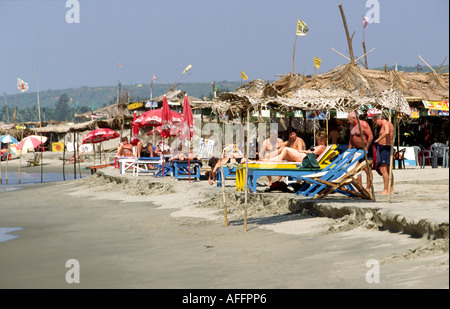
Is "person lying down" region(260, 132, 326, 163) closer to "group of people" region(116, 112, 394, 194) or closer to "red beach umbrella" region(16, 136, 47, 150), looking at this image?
"group of people" region(116, 112, 394, 194)

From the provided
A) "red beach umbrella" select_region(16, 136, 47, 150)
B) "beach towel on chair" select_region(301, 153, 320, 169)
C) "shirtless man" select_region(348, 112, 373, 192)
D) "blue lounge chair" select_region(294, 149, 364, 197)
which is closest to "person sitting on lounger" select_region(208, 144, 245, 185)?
"beach towel on chair" select_region(301, 153, 320, 169)

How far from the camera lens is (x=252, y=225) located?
352 inches

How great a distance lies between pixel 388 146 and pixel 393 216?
11.7 ft

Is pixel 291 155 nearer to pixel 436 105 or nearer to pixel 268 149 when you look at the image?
pixel 268 149

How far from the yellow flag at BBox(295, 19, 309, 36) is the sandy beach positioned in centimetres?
897

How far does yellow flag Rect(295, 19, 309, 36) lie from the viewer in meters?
20.0

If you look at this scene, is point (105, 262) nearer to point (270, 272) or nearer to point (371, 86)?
point (270, 272)

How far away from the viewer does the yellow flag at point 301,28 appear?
1997 cm

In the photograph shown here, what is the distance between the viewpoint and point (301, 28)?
20.1 metres

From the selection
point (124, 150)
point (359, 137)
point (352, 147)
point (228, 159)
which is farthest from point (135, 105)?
point (359, 137)

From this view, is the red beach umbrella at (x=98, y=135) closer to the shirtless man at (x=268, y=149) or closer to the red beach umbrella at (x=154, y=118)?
the red beach umbrella at (x=154, y=118)

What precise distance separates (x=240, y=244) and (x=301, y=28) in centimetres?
1380

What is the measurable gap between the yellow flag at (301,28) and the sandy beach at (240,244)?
897cm

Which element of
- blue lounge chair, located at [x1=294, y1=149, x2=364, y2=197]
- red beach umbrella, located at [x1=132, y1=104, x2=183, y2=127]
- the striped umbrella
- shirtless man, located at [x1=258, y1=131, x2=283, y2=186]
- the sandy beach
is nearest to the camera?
the sandy beach
